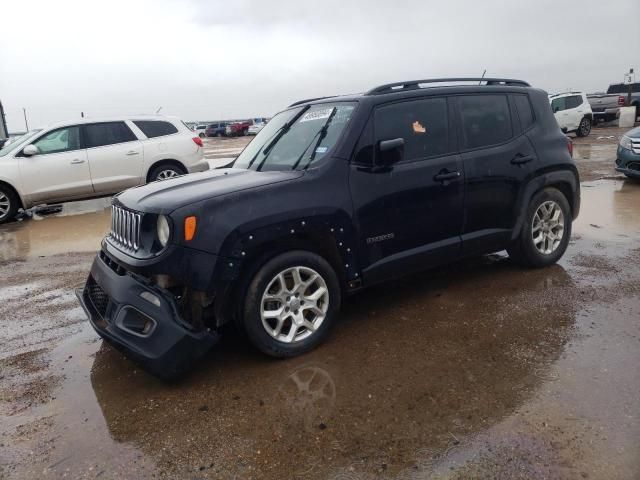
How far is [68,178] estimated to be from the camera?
9516 millimetres

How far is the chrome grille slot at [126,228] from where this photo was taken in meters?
3.41

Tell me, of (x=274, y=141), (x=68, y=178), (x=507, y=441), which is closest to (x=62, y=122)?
(x=68, y=178)

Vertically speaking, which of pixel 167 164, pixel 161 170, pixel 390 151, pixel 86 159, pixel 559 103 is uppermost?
pixel 559 103

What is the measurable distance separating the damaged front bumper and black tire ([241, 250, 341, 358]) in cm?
27

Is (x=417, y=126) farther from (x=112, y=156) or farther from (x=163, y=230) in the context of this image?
(x=112, y=156)

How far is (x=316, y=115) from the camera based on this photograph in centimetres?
433

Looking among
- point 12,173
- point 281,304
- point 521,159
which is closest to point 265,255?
point 281,304

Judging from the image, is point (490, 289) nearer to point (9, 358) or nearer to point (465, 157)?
point (465, 157)

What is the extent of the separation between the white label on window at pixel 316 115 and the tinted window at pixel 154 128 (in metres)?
6.53

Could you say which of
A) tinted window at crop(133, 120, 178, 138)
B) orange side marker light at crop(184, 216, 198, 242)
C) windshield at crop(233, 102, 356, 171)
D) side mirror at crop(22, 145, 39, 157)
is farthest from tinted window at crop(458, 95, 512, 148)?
side mirror at crop(22, 145, 39, 157)

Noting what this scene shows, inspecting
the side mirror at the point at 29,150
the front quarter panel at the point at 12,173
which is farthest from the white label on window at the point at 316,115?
the front quarter panel at the point at 12,173

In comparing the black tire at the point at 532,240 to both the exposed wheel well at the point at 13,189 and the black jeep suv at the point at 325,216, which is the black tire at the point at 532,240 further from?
the exposed wheel well at the point at 13,189

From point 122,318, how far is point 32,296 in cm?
267

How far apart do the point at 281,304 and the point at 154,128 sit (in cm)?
779
